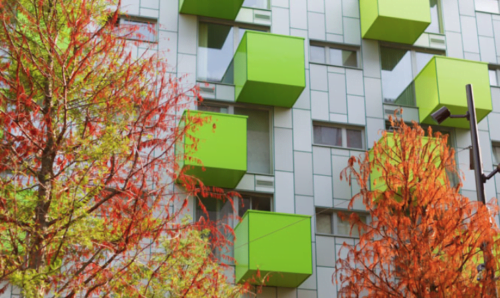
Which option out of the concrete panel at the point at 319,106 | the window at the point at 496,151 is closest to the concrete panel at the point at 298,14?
the concrete panel at the point at 319,106

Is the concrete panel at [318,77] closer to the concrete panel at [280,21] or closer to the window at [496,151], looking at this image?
the concrete panel at [280,21]

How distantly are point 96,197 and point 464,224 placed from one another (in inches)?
305

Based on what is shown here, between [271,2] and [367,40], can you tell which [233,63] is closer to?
[271,2]

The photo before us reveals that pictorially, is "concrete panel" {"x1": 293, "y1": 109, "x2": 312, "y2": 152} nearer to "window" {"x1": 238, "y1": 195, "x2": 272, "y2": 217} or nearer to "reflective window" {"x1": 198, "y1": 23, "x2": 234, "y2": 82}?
"window" {"x1": 238, "y1": 195, "x2": 272, "y2": 217}

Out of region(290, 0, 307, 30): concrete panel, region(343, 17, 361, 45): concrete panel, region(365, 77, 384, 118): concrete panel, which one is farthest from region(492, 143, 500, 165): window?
region(290, 0, 307, 30): concrete panel

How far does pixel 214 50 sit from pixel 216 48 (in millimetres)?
123

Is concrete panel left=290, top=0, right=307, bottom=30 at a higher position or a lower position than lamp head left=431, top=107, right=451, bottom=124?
higher

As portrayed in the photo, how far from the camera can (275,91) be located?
21625 mm

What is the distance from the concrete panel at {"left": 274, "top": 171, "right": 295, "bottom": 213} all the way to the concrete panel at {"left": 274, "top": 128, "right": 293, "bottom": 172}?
250 mm

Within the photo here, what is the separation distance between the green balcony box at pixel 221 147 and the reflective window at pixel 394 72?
600cm

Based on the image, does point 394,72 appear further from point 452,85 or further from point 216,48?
point 216,48

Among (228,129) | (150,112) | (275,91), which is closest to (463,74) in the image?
(275,91)

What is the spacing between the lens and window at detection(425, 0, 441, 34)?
83.1 feet

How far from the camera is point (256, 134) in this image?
72.8 ft
